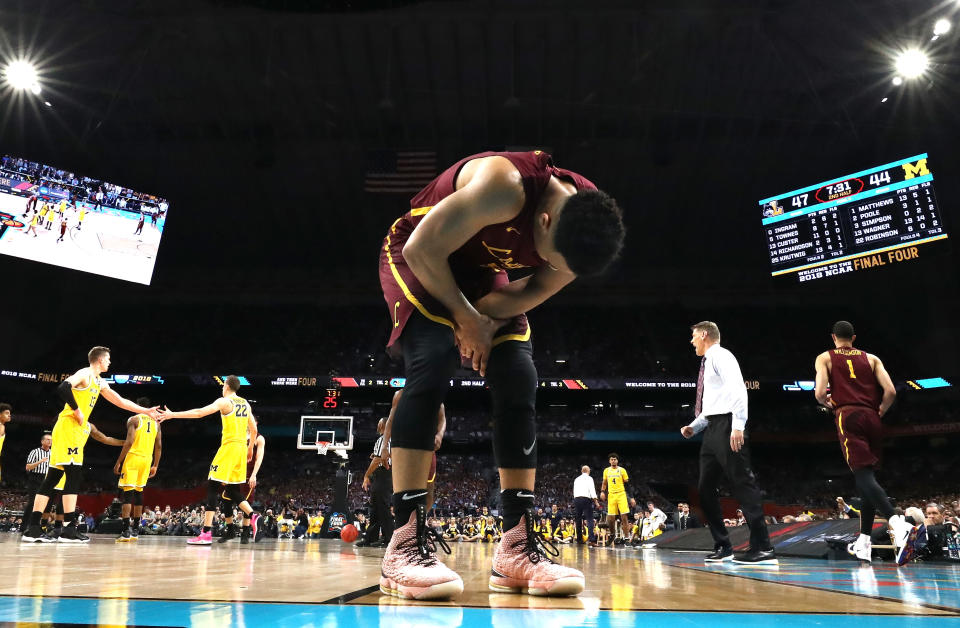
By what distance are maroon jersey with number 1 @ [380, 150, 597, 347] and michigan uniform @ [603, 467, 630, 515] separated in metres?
8.95

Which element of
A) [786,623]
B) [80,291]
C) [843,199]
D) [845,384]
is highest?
[80,291]

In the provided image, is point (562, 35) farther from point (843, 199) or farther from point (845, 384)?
point (845, 384)

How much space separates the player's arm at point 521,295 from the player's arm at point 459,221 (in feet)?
0.59

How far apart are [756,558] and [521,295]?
10.0ft

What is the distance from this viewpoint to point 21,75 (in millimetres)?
12172

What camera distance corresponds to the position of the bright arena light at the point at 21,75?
11.8 meters

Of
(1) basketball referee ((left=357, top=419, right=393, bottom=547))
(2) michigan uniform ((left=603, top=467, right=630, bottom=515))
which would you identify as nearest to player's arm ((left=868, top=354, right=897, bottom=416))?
(1) basketball referee ((left=357, top=419, right=393, bottom=547))

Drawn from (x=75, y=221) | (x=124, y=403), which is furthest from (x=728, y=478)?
(x=75, y=221)

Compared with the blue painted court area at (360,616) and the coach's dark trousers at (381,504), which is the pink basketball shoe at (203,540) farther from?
the blue painted court area at (360,616)

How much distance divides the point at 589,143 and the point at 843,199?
6.23 metres

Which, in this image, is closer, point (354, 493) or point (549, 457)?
point (354, 493)

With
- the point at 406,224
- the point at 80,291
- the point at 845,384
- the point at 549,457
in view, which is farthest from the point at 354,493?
the point at 406,224

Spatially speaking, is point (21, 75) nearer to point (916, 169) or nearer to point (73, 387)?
point (73, 387)

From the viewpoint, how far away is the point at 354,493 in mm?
21859
